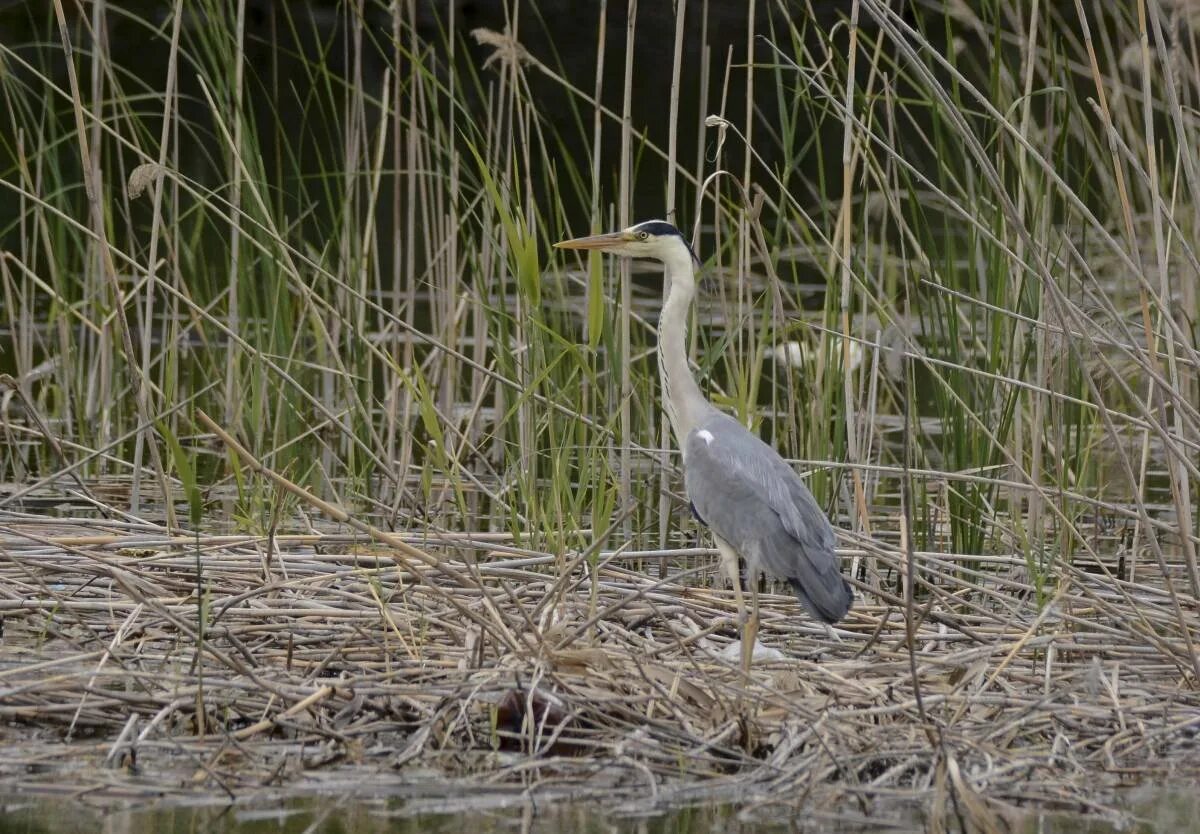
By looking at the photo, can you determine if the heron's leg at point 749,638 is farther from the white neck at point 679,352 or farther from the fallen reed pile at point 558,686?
the white neck at point 679,352

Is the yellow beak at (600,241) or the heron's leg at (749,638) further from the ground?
the yellow beak at (600,241)

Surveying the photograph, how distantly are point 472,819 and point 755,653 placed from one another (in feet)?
3.91

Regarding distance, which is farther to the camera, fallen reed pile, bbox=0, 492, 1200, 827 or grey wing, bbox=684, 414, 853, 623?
grey wing, bbox=684, 414, 853, 623

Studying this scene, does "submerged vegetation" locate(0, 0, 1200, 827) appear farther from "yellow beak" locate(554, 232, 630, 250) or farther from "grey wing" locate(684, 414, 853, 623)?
"grey wing" locate(684, 414, 853, 623)

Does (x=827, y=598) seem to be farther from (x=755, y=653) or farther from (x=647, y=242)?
(x=647, y=242)

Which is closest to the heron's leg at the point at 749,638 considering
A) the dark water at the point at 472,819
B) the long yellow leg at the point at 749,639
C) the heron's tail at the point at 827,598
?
the long yellow leg at the point at 749,639

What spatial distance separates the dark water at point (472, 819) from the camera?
9.70 feet

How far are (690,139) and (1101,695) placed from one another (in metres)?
10.7

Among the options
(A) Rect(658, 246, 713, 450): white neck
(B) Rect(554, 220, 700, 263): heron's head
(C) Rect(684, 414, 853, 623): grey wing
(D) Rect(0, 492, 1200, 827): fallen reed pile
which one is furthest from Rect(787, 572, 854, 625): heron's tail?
(B) Rect(554, 220, 700, 263): heron's head

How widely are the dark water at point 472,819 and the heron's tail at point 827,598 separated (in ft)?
2.80

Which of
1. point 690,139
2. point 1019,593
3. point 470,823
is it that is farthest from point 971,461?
point 690,139

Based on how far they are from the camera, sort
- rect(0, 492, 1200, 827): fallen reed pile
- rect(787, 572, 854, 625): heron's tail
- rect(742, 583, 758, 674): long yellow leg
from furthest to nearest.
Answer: rect(787, 572, 854, 625): heron's tail, rect(742, 583, 758, 674): long yellow leg, rect(0, 492, 1200, 827): fallen reed pile

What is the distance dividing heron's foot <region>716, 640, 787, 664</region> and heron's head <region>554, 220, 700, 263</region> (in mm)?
1108

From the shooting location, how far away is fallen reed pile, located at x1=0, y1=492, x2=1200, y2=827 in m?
3.29
